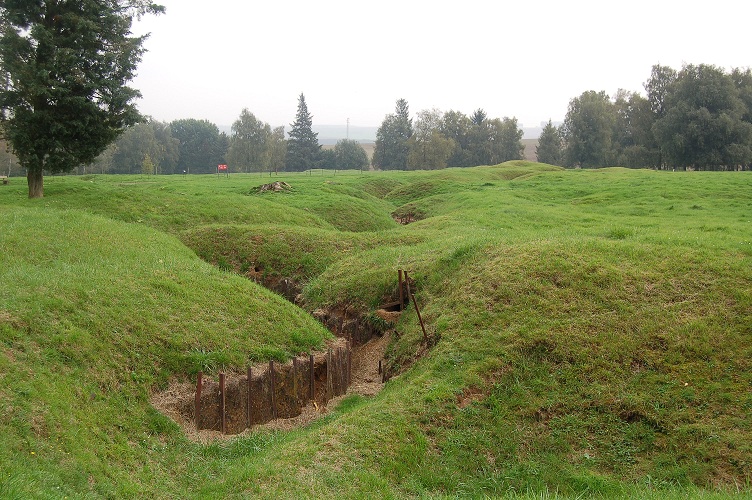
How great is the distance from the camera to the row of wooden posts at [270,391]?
10305 millimetres

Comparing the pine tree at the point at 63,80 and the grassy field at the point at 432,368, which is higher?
the pine tree at the point at 63,80

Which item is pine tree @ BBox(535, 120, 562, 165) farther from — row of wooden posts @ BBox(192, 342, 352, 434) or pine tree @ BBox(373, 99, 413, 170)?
row of wooden posts @ BBox(192, 342, 352, 434)

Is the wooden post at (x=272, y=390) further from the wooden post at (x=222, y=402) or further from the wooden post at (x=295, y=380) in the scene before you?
the wooden post at (x=222, y=402)

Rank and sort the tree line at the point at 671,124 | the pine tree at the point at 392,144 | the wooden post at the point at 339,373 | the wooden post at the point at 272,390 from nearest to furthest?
the wooden post at the point at 272,390, the wooden post at the point at 339,373, the tree line at the point at 671,124, the pine tree at the point at 392,144

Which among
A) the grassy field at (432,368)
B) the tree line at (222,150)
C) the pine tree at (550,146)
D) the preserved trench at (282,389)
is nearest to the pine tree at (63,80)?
the grassy field at (432,368)

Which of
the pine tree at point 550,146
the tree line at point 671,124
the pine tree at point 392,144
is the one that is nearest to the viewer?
the tree line at point 671,124

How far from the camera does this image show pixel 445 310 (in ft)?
41.8

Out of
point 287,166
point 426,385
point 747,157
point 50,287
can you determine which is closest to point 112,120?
point 50,287

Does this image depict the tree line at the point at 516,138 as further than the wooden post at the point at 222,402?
Yes

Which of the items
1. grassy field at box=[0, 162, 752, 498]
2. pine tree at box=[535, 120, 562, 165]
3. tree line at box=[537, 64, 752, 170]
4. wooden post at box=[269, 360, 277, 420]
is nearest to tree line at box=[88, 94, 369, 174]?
pine tree at box=[535, 120, 562, 165]

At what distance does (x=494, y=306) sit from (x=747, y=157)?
57357mm

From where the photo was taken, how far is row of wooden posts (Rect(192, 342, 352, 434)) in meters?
10.3

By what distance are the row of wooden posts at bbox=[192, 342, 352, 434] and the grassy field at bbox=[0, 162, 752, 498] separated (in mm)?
485

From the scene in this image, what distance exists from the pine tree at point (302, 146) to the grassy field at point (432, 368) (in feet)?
300
